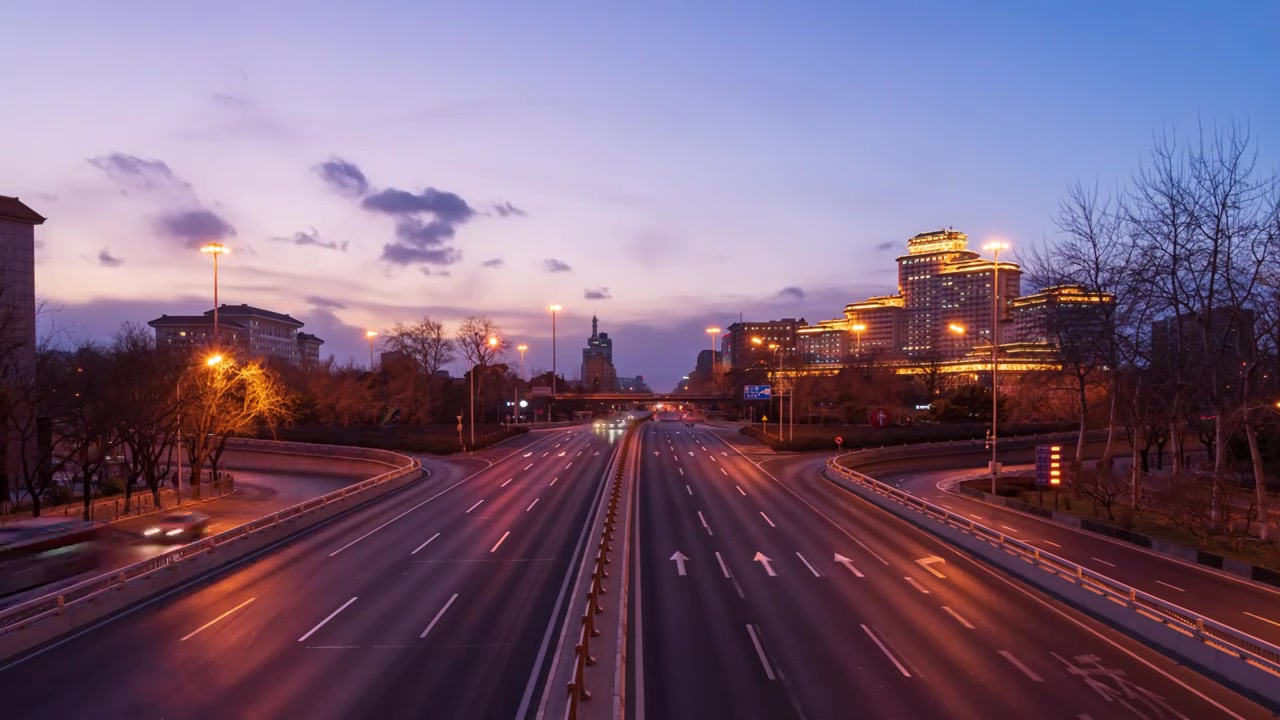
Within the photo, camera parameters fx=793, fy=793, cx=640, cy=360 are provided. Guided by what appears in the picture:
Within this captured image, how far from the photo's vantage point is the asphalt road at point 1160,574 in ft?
62.1

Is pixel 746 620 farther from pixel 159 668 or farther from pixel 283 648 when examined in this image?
pixel 159 668

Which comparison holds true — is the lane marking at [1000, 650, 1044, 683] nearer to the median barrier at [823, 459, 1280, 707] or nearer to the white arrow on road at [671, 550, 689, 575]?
the median barrier at [823, 459, 1280, 707]

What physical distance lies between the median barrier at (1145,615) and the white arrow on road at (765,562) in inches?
271

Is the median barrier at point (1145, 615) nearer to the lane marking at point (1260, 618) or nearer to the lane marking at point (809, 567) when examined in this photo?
the lane marking at point (1260, 618)

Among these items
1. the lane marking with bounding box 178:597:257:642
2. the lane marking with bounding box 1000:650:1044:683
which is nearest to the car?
the lane marking with bounding box 178:597:257:642

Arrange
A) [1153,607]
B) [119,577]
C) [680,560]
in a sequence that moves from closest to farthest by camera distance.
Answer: [1153,607] → [119,577] → [680,560]

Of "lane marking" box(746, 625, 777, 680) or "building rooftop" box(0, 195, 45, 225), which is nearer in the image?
"lane marking" box(746, 625, 777, 680)

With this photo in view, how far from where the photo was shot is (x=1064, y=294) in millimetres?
43344

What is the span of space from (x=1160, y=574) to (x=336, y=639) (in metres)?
23.2

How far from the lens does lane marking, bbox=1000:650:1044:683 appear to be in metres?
13.7

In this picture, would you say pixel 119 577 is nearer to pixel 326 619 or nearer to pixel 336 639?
pixel 326 619

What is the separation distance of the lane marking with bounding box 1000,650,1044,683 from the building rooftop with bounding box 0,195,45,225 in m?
54.0

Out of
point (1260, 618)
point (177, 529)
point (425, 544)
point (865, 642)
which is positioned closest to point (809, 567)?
point (865, 642)

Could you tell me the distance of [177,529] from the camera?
27.9m
